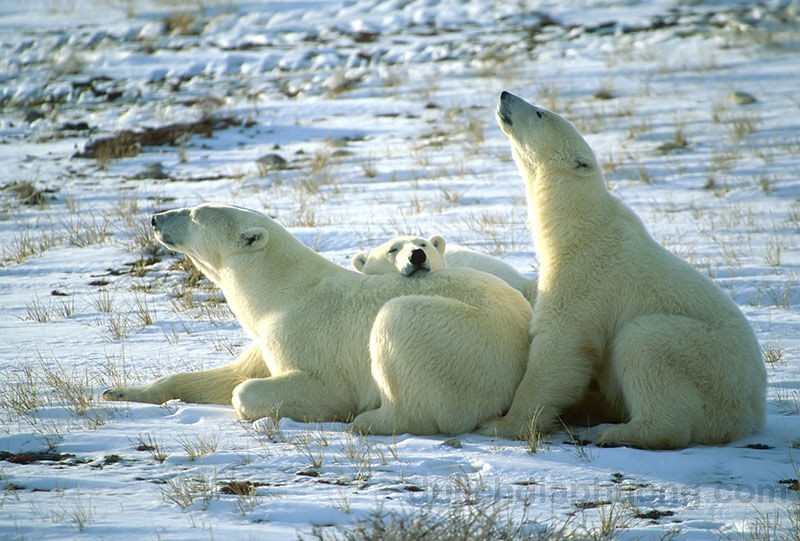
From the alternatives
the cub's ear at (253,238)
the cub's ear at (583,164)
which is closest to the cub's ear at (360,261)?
the cub's ear at (253,238)

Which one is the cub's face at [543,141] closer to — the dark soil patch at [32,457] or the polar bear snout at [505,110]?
the polar bear snout at [505,110]

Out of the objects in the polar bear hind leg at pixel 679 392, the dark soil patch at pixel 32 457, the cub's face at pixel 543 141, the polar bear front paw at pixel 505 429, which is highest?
the cub's face at pixel 543 141

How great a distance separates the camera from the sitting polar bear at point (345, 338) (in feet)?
16.0

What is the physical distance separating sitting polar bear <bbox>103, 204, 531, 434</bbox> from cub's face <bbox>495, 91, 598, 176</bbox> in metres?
0.88

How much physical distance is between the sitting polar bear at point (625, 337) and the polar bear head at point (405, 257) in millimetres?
765

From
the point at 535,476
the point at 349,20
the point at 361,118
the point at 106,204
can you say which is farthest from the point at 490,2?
the point at 535,476

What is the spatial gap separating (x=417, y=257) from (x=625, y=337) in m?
1.37

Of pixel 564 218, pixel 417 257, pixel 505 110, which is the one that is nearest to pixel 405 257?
pixel 417 257

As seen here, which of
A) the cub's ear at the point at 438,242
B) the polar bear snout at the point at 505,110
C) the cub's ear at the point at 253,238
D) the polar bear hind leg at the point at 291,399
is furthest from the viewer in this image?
the cub's ear at the point at 438,242

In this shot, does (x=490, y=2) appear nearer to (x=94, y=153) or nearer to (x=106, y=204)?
(x=94, y=153)

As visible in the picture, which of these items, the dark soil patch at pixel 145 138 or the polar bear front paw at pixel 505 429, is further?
the dark soil patch at pixel 145 138

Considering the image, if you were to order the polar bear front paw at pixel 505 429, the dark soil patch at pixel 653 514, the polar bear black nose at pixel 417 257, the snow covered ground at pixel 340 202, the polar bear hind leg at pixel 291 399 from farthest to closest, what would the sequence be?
the polar bear black nose at pixel 417 257 → the polar bear hind leg at pixel 291 399 → the polar bear front paw at pixel 505 429 → the snow covered ground at pixel 340 202 → the dark soil patch at pixel 653 514

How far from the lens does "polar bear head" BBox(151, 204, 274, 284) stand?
579 cm

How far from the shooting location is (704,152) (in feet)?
41.0
